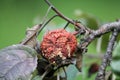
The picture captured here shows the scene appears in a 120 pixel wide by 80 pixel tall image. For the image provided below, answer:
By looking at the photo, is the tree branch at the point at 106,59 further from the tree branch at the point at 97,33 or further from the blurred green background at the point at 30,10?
the blurred green background at the point at 30,10

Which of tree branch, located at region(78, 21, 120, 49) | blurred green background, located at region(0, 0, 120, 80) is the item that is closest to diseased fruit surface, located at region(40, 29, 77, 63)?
tree branch, located at region(78, 21, 120, 49)

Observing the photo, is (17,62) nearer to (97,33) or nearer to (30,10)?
(97,33)

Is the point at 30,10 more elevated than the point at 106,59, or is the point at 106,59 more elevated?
the point at 30,10

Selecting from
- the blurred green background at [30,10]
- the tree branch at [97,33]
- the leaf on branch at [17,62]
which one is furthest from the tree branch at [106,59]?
the blurred green background at [30,10]

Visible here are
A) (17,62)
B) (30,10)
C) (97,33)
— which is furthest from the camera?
(30,10)

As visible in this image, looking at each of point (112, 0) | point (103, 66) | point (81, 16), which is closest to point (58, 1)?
point (112, 0)

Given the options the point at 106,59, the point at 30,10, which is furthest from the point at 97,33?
the point at 30,10

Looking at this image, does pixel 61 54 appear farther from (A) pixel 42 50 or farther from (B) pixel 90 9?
(B) pixel 90 9
